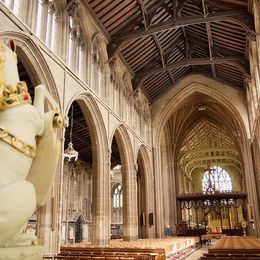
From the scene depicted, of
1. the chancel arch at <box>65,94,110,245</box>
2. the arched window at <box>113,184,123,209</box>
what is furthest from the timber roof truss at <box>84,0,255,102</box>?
the arched window at <box>113,184,123,209</box>

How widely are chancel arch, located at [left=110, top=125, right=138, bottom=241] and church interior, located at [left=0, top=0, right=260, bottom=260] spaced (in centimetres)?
5

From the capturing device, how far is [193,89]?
18.8m

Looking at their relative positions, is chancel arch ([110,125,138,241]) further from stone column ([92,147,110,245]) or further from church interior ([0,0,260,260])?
stone column ([92,147,110,245])

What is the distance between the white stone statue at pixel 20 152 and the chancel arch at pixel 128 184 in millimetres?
11218

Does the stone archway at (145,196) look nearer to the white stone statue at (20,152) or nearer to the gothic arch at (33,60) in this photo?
the gothic arch at (33,60)

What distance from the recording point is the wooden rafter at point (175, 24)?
11.6m

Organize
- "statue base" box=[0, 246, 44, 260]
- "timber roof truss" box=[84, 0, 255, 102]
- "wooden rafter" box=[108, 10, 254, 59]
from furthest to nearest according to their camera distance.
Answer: "timber roof truss" box=[84, 0, 255, 102] → "wooden rafter" box=[108, 10, 254, 59] → "statue base" box=[0, 246, 44, 260]

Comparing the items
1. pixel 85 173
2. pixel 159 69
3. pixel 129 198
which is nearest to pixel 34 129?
pixel 129 198

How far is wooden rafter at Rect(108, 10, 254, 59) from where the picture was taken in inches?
457

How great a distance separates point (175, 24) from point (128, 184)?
734cm

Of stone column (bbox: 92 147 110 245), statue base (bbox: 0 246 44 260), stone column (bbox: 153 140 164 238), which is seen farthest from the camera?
stone column (bbox: 153 140 164 238)

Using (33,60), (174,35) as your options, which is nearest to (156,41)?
(174,35)

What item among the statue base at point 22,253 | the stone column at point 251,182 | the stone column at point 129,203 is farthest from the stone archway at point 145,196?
the statue base at point 22,253

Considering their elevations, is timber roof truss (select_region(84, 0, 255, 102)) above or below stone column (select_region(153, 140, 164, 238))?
above
